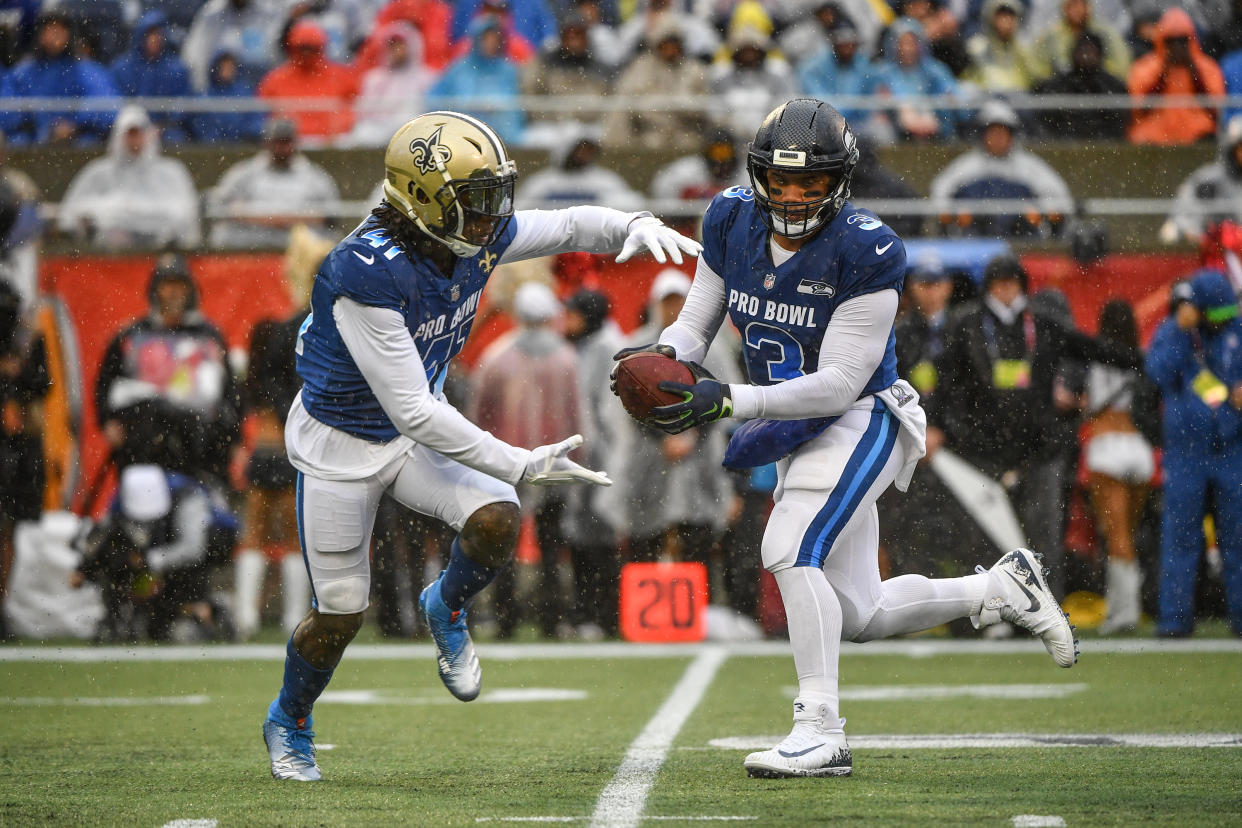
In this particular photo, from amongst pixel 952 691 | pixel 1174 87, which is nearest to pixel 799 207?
pixel 952 691

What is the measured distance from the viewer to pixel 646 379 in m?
4.79

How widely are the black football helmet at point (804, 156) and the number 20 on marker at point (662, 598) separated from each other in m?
3.78

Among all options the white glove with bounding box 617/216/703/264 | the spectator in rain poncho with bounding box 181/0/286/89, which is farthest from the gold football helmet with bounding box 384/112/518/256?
the spectator in rain poncho with bounding box 181/0/286/89

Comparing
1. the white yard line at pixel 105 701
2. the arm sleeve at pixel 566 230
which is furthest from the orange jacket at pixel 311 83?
the arm sleeve at pixel 566 230

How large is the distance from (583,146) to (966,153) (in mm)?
2439

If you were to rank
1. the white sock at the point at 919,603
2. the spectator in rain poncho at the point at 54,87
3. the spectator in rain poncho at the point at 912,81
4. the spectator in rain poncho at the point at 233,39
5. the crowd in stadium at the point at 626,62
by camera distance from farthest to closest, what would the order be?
the spectator in rain poncho at the point at 233,39
the spectator in rain poncho at the point at 54,87
the crowd in stadium at the point at 626,62
the spectator in rain poncho at the point at 912,81
the white sock at the point at 919,603

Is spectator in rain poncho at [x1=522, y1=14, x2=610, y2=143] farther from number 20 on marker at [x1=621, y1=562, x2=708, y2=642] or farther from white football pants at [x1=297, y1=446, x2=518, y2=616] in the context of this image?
white football pants at [x1=297, y1=446, x2=518, y2=616]

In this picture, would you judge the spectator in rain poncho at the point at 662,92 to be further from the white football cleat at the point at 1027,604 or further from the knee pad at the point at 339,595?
the knee pad at the point at 339,595

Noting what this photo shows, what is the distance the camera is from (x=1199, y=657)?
26.5 feet

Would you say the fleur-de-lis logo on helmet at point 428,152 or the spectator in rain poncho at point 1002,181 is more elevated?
the spectator in rain poncho at point 1002,181

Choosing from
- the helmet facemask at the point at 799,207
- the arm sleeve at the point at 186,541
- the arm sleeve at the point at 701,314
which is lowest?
the arm sleeve at the point at 186,541

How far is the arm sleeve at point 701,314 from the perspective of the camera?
5.26 meters

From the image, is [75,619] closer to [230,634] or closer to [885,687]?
[230,634]

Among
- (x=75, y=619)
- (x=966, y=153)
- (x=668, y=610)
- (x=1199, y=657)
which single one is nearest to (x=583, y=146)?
(x=966, y=153)
